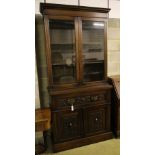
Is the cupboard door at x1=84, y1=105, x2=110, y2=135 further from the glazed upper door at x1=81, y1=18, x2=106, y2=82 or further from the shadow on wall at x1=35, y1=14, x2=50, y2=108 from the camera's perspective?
the shadow on wall at x1=35, y1=14, x2=50, y2=108

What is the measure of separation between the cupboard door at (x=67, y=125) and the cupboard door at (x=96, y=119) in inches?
4.8

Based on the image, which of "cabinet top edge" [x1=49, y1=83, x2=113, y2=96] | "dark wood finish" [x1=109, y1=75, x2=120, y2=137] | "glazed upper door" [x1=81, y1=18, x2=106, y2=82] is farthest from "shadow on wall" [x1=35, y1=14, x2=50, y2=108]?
"dark wood finish" [x1=109, y1=75, x2=120, y2=137]

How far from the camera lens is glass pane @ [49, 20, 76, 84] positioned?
235cm

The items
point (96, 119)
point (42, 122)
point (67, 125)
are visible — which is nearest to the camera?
point (42, 122)

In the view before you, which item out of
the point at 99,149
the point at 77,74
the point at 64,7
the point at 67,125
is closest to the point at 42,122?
the point at 67,125

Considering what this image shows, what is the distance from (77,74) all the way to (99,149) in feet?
3.92

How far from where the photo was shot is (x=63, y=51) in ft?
7.95

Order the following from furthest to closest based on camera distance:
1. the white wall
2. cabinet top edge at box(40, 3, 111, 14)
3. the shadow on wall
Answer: the white wall
the shadow on wall
cabinet top edge at box(40, 3, 111, 14)

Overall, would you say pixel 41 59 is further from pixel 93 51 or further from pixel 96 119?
pixel 96 119

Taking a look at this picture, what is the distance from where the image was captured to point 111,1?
2.89 m
